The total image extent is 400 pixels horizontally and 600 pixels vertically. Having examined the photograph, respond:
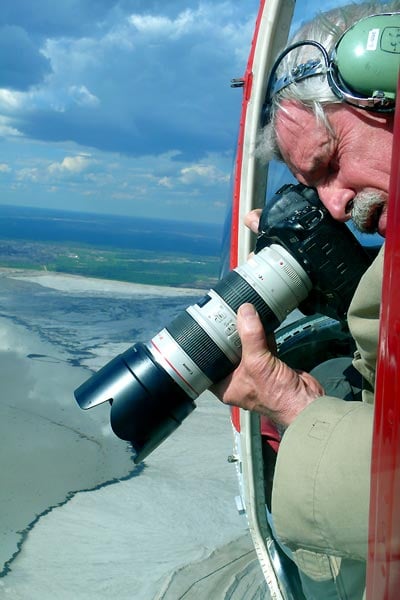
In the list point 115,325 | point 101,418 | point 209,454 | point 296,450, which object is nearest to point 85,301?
point 115,325

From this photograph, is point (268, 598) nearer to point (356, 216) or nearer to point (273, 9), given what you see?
point (356, 216)

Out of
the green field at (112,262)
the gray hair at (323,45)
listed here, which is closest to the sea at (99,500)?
the gray hair at (323,45)

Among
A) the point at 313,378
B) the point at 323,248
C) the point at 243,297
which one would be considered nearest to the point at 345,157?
the point at 323,248

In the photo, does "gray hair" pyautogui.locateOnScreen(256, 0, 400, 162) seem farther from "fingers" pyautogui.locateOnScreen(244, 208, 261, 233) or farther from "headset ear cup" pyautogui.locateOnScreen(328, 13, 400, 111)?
"fingers" pyautogui.locateOnScreen(244, 208, 261, 233)

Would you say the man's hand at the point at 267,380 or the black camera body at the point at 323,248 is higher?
the black camera body at the point at 323,248

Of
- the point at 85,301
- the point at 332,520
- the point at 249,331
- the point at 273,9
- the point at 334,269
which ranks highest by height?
the point at 273,9

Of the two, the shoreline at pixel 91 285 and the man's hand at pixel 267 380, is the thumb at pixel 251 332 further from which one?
the shoreline at pixel 91 285
